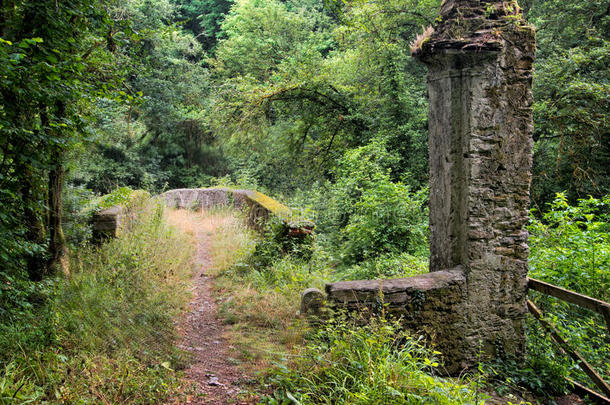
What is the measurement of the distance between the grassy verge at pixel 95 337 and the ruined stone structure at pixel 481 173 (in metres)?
2.92

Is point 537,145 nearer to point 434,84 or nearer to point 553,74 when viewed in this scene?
point 553,74

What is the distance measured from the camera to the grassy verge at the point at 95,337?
9.52ft

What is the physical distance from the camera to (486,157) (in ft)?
14.6

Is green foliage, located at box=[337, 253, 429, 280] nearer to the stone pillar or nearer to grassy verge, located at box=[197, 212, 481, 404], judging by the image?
grassy verge, located at box=[197, 212, 481, 404]

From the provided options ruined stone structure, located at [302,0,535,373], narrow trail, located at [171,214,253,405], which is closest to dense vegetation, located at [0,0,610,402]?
narrow trail, located at [171,214,253,405]

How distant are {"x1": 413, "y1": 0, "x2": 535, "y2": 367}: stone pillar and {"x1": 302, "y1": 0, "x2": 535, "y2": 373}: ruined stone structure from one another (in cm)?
1

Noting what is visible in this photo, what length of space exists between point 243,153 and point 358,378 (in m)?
11.9

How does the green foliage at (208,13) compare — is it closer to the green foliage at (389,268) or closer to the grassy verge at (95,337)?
the green foliage at (389,268)

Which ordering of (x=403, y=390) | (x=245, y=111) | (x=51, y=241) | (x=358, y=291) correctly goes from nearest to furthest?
(x=403, y=390)
(x=358, y=291)
(x=51, y=241)
(x=245, y=111)

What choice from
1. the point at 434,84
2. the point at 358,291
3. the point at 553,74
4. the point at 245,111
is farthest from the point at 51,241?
the point at 553,74

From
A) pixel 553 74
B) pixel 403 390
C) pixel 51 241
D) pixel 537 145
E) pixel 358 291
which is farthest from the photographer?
pixel 537 145

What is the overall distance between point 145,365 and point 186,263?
3.93 metres

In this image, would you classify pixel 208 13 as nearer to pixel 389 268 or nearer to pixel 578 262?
pixel 389 268

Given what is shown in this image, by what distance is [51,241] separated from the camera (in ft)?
15.8
